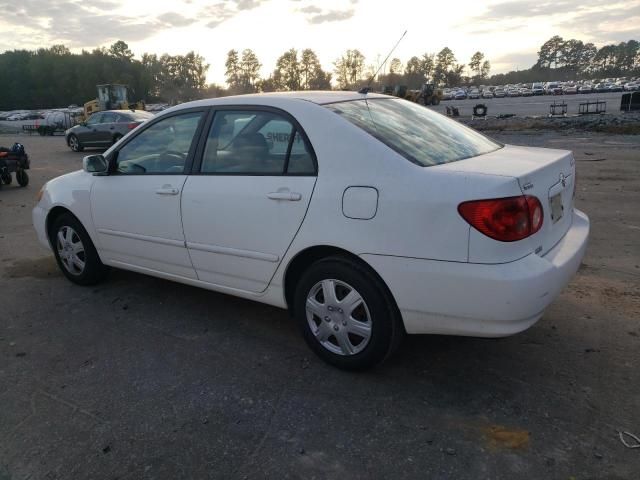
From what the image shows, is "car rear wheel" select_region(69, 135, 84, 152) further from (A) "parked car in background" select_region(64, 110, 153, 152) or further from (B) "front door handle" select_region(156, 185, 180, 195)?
(B) "front door handle" select_region(156, 185, 180, 195)

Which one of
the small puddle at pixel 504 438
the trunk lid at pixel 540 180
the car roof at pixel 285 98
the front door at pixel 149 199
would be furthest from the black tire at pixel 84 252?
the small puddle at pixel 504 438

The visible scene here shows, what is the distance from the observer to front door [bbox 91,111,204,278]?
384 cm

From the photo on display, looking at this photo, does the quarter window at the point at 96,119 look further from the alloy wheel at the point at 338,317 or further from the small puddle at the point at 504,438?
the small puddle at the point at 504,438

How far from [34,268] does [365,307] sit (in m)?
4.20

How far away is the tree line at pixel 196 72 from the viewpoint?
343 feet

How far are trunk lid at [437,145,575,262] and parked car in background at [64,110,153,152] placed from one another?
55.5ft

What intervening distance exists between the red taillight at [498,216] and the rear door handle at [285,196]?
100cm

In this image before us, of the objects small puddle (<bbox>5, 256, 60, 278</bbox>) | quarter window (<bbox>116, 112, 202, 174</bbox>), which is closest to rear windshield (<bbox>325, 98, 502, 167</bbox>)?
quarter window (<bbox>116, 112, 202, 174</bbox>)

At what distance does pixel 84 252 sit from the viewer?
4.71 metres

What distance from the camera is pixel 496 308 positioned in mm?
2605

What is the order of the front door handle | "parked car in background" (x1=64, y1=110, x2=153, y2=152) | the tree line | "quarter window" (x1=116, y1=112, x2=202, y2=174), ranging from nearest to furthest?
the front door handle
"quarter window" (x1=116, y1=112, x2=202, y2=174)
"parked car in background" (x1=64, y1=110, x2=153, y2=152)
the tree line

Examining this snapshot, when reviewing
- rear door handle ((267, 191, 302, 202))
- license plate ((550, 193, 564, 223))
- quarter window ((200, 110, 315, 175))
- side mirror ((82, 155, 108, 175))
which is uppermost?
quarter window ((200, 110, 315, 175))

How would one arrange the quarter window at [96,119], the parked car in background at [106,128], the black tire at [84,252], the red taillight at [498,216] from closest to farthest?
1. the red taillight at [498,216]
2. the black tire at [84,252]
3. the parked car in background at [106,128]
4. the quarter window at [96,119]

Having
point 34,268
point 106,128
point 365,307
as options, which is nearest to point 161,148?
point 365,307
